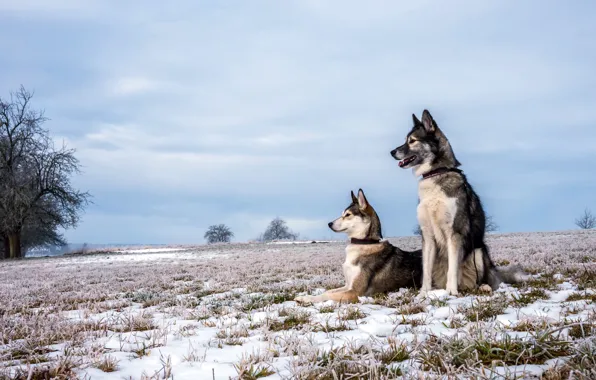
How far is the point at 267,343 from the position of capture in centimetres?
451

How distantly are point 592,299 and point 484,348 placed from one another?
378 centimetres

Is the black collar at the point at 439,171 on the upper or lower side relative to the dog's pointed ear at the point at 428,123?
lower

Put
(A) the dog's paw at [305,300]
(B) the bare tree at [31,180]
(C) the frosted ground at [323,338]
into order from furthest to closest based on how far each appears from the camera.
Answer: (B) the bare tree at [31,180] < (A) the dog's paw at [305,300] < (C) the frosted ground at [323,338]

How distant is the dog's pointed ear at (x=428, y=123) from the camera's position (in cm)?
743

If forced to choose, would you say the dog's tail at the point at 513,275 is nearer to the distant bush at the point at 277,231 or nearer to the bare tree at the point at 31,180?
the bare tree at the point at 31,180

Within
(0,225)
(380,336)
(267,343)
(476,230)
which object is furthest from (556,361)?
(0,225)

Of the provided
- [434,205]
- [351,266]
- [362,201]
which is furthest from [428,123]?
[351,266]

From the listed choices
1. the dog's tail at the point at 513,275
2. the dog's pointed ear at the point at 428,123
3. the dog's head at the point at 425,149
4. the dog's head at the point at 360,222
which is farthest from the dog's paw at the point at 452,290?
the dog's pointed ear at the point at 428,123

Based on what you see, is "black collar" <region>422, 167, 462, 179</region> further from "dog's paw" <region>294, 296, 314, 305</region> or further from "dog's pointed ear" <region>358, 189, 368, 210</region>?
"dog's paw" <region>294, 296, 314, 305</region>

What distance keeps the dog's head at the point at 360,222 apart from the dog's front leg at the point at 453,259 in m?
1.46

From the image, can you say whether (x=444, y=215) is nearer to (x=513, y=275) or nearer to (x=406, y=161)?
(x=406, y=161)

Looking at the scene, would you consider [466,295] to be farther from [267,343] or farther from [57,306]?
[57,306]

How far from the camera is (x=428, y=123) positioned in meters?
7.46

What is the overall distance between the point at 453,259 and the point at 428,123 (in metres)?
2.41
